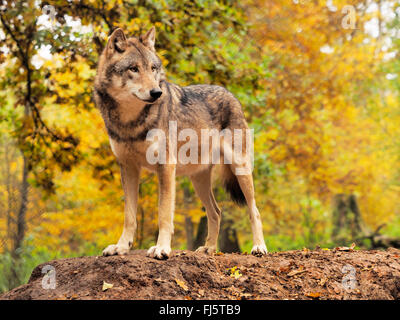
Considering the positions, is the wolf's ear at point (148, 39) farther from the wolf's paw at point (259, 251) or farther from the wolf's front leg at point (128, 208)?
the wolf's paw at point (259, 251)

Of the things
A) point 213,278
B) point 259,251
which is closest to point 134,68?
point 213,278

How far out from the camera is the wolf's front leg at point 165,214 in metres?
4.04

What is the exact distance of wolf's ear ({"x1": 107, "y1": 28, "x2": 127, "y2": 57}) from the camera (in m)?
4.12

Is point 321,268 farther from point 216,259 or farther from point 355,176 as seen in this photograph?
point 355,176

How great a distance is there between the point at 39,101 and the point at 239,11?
12.8 ft

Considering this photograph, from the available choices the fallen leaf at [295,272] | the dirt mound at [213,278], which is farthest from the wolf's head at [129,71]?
the fallen leaf at [295,272]

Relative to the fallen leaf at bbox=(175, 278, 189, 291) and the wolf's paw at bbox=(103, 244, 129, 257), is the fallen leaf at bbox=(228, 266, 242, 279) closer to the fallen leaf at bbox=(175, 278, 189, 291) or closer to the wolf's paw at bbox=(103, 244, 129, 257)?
the fallen leaf at bbox=(175, 278, 189, 291)

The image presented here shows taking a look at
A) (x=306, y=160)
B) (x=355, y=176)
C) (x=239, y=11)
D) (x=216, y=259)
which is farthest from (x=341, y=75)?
(x=216, y=259)

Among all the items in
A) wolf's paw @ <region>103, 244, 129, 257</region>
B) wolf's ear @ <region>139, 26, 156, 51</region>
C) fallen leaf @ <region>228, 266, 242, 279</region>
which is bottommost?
fallen leaf @ <region>228, 266, 242, 279</region>

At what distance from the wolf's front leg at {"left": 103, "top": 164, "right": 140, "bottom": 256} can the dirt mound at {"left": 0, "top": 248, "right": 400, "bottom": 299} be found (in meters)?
0.18

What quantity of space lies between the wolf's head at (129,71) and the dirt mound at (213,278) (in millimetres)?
1603

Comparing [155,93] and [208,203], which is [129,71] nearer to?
[155,93]

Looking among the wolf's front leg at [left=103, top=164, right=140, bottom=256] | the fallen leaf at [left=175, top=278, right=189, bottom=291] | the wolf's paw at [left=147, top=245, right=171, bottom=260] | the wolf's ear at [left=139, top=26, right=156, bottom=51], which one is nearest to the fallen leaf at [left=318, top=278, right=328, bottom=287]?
the fallen leaf at [left=175, top=278, right=189, bottom=291]

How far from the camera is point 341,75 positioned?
36.4 ft
